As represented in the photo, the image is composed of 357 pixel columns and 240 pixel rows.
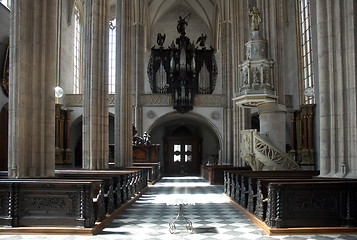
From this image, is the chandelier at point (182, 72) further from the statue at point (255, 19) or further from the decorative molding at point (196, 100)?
the statue at point (255, 19)

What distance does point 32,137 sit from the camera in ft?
33.0

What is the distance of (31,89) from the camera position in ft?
33.2

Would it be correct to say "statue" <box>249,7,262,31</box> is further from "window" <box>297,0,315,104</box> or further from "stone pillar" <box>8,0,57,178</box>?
"window" <box>297,0,315,104</box>

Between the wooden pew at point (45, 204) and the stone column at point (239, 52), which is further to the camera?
the stone column at point (239, 52)

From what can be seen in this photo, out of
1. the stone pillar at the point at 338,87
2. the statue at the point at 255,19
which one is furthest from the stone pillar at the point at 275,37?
the stone pillar at the point at 338,87

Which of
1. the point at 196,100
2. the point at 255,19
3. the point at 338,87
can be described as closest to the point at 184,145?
the point at 196,100

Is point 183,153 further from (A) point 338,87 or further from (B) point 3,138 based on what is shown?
(A) point 338,87

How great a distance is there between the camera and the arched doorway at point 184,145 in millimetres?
37125

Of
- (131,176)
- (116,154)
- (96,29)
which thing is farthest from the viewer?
(116,154)

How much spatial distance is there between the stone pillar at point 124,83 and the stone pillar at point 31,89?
38.5 feet

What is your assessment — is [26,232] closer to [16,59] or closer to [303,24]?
[16,59]

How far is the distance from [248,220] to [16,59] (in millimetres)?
6489

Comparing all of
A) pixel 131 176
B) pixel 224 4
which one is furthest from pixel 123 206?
pixel 224 4

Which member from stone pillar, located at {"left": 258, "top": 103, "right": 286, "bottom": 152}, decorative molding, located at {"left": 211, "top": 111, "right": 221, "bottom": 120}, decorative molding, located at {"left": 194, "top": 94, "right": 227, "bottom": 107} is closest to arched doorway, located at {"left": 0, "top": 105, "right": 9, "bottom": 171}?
stone pillar, located at {"left": 258, "top": 103, "right": 286, "bottom": 152}
